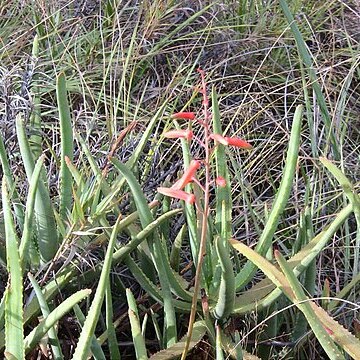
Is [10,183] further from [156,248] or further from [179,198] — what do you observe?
[179,198]

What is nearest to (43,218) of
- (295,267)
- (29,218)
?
(29,218)

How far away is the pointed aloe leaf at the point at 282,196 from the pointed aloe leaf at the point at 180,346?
94 millimetres

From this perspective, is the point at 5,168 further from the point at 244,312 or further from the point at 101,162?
the point at 244,312

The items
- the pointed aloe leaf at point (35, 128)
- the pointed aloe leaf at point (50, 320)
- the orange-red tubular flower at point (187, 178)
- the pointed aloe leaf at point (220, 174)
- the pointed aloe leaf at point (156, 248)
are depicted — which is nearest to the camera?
the orange-red tubular flower at point (187, 178)

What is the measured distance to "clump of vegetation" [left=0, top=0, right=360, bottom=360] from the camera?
0.94m

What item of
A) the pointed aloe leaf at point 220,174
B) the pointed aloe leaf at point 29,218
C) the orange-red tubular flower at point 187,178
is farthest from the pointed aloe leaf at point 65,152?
the orange-red tubular flower at point 187,178

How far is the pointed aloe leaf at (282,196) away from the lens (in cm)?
102

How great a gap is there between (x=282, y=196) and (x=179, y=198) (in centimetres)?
30

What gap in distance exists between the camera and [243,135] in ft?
5.31

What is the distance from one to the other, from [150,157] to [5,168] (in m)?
0.37

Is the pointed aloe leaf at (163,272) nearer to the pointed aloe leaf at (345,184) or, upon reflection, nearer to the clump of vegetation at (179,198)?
the clump of vegetation at (179,198)

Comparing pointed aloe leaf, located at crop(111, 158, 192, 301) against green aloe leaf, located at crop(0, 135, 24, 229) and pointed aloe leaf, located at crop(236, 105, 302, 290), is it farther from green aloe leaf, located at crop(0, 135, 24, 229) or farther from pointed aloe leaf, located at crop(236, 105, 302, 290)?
green aloe leaf, located at crop(0, 135, 24, 229)

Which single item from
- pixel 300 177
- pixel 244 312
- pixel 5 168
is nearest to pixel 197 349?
pixel 244 312

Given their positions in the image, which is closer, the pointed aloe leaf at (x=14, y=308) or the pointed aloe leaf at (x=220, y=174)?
the pointed aloe leaf at (x=14, y=308)
